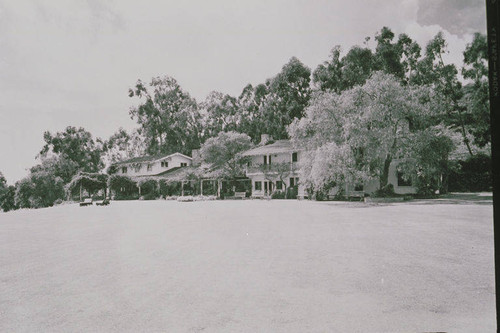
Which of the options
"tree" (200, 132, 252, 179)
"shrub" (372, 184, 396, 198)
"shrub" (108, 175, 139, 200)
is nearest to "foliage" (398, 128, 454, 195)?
"shrub" (372, 184, 396, 198)

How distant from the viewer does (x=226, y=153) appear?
1113 inches

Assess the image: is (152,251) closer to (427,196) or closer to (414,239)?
(414,239)

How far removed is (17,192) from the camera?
3.35 meters

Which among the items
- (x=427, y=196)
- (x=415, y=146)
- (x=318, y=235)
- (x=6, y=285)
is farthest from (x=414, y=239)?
(x=427, y=196)

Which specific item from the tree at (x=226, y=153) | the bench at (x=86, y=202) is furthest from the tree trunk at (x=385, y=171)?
the bench at (x=86, y=202)

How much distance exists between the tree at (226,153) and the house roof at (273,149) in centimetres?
86

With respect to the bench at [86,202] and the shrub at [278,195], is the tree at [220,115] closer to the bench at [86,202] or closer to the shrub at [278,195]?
the shrub at [278,195]

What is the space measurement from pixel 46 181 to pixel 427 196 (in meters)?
18.6

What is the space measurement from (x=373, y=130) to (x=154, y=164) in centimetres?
2020

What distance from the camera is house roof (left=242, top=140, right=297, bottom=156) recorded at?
26266 millimetres

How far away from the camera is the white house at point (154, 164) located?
98.9 feet

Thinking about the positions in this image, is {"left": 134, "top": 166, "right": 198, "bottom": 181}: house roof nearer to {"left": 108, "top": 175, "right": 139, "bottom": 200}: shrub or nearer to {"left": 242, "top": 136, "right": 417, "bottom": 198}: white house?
{"left": 108, "top": 175, "right": 139, "bottom": 200}: shrub

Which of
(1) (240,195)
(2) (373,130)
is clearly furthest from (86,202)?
(2) (373,130)

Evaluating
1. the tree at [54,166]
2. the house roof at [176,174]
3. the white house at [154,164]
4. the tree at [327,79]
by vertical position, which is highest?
the tree at [327,79]
